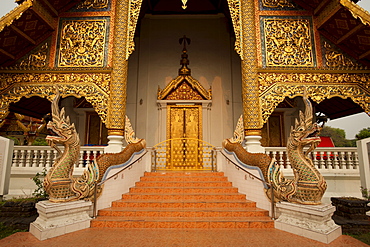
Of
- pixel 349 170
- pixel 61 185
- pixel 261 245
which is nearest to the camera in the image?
pixel 261 245

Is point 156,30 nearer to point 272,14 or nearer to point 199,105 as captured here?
point 199,105

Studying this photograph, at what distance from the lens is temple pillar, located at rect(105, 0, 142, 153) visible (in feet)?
17.8

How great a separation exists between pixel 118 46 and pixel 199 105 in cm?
364

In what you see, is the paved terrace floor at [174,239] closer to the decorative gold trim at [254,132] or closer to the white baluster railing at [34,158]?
the decorative gold trim at [254,132]

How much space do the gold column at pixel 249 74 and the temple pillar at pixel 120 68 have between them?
2969mm

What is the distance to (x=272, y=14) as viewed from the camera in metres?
5.80

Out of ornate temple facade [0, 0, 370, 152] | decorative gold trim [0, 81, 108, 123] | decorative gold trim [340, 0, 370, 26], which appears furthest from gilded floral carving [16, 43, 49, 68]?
A: decorative gold trim [340, 0, 370, 26]

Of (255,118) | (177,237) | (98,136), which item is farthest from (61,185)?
(98,136)

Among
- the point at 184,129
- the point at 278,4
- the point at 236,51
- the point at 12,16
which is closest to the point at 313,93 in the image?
the point at 236,51

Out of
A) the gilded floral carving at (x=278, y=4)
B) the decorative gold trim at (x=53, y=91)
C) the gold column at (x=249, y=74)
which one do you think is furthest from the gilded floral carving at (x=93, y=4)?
the gilded floral carving at (x=278, y=4)

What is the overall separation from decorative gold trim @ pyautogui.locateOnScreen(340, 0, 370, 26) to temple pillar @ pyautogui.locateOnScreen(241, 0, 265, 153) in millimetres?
1968

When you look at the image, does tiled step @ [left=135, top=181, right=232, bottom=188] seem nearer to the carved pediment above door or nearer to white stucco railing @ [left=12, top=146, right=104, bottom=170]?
white stucco railing @ [left=12, top=146, right=104, bottom=170]

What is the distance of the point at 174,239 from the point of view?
274 cm

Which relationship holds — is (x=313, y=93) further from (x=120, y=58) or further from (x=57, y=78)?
(x=57, y=78)
